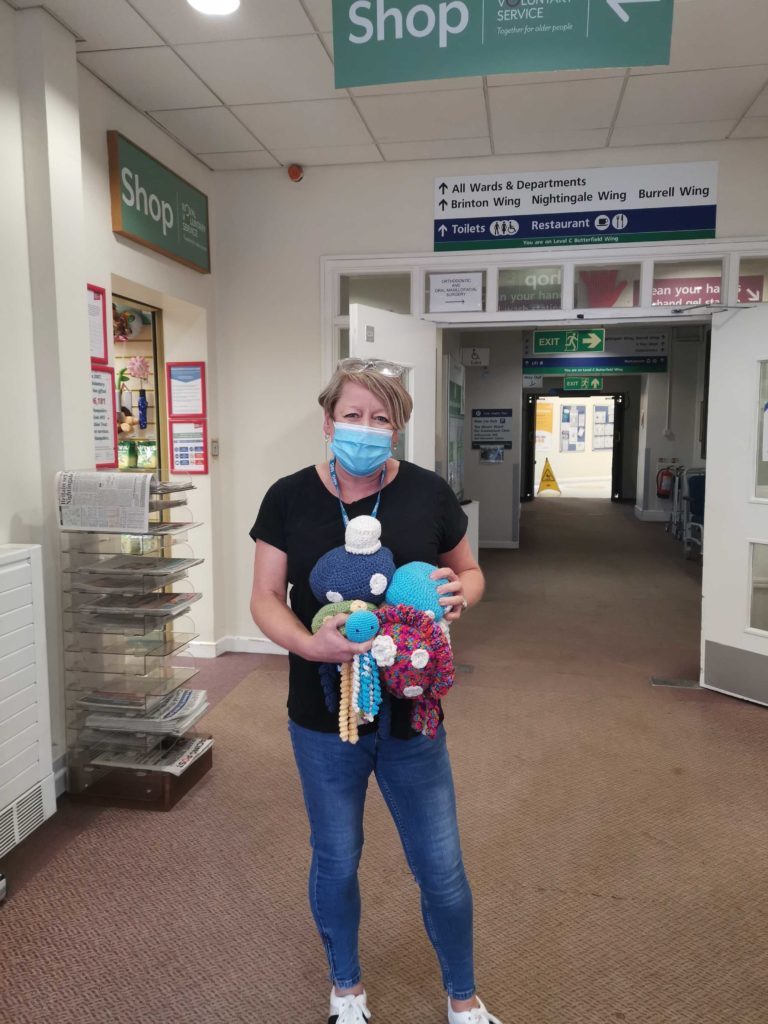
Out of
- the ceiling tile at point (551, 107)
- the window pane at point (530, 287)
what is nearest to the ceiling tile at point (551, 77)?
the ceiling tile at point (551, 107)

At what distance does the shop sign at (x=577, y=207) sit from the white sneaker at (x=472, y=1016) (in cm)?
384

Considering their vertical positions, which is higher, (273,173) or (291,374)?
(273,173)

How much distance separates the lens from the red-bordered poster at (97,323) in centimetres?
325

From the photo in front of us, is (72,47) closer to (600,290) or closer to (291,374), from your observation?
(291,374)

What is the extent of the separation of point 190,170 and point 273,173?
526 mm

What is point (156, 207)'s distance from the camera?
381 centimetres

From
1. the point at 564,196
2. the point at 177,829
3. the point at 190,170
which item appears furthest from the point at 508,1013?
the point at 190,170

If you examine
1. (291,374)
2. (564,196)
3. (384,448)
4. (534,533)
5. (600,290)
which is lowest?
(534,533)

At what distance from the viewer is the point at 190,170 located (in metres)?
4.29

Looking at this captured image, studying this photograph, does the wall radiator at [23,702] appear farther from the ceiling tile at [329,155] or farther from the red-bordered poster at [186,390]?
the ceiling tile at [329,155]

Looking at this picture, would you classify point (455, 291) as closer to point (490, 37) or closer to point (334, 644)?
point (490, 37)

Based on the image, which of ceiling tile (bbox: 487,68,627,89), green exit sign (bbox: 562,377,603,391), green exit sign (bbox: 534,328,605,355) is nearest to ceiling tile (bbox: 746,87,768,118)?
ceiling tile (bbox: 487,68,627,89)

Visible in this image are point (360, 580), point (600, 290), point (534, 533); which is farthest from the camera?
point (534, 533)

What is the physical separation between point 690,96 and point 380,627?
347cm
